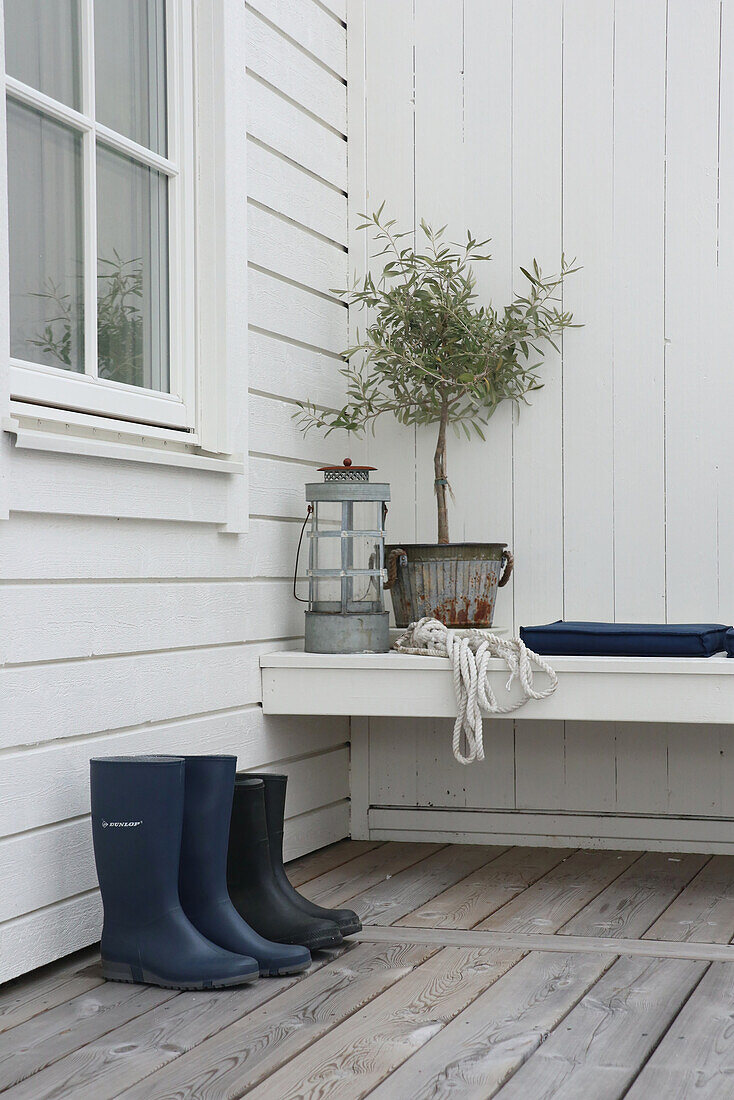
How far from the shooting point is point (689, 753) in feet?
9.62

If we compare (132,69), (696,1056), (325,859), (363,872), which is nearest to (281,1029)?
(696,1056)

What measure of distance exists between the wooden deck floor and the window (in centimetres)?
96

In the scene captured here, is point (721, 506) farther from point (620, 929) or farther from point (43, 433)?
point (43, 433)

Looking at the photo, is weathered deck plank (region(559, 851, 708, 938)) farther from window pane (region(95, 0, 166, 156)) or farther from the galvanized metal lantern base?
window pane (region(95, 0, 166, 156))

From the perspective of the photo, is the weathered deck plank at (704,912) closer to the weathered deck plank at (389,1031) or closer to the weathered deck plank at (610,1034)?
the weathered deck plank at (610,1034)

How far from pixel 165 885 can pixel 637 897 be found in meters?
1.04

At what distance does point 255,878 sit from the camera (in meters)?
2.12

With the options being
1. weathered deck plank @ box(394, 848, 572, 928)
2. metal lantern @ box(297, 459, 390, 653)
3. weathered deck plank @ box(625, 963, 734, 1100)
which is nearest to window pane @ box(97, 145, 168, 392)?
metal lantern @ box(297, 459, 390, 653)

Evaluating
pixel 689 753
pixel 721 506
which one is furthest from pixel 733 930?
pixel 721 506

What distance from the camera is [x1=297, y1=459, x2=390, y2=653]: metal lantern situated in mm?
2732

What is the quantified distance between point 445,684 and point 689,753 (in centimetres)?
70

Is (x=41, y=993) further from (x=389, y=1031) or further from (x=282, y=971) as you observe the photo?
(x=389, y=1031)

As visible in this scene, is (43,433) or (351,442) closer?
(43,433)

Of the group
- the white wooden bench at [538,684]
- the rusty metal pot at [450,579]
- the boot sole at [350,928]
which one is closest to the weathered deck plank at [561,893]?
the boot sole at [350,928]
